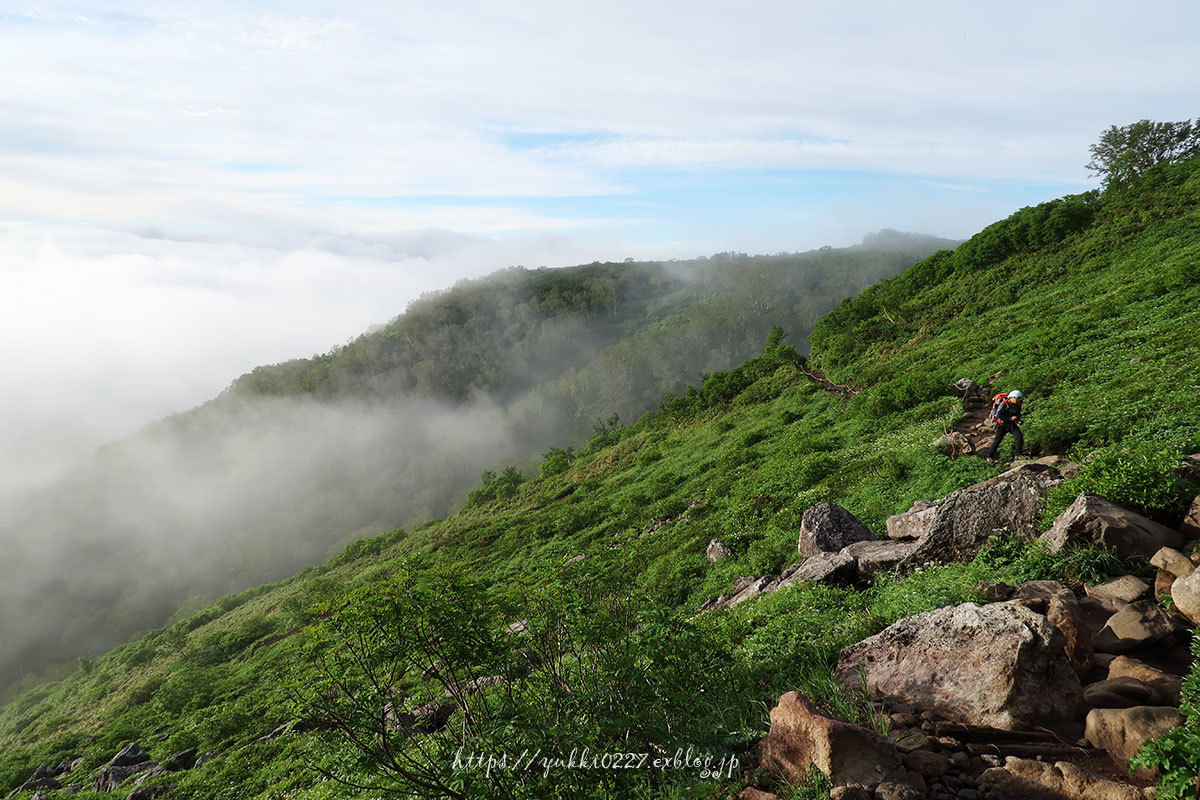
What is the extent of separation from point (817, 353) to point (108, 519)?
227m

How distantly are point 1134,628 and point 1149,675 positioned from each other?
0.95 meters

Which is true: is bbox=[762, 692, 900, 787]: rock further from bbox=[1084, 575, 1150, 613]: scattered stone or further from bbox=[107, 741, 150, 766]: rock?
bbox=[107, 741, 150, 766]: rock

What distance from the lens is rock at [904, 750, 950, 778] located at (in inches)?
209

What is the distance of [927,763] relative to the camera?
540 cm

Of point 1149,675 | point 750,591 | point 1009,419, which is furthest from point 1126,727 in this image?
point 1009,419

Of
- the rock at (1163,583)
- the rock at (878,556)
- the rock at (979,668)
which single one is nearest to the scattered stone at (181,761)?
the rock at (878,556)

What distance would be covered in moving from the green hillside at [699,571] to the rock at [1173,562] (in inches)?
26.7

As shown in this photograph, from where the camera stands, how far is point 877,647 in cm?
746

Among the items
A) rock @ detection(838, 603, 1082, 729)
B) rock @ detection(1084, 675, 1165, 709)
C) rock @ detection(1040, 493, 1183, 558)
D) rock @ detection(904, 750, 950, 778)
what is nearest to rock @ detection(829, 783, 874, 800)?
rock @ detection(904, 750, 950, 778)

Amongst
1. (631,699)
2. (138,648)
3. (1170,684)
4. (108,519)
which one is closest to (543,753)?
(631,699)

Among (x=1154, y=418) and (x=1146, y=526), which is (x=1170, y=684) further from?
(x=1154, y=418)

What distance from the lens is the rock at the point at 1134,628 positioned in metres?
6.34

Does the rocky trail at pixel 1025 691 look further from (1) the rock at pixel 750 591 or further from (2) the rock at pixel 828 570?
(1) the rock at pixel 750 591

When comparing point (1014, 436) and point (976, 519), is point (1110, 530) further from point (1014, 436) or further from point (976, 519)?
point (1014, 436)
